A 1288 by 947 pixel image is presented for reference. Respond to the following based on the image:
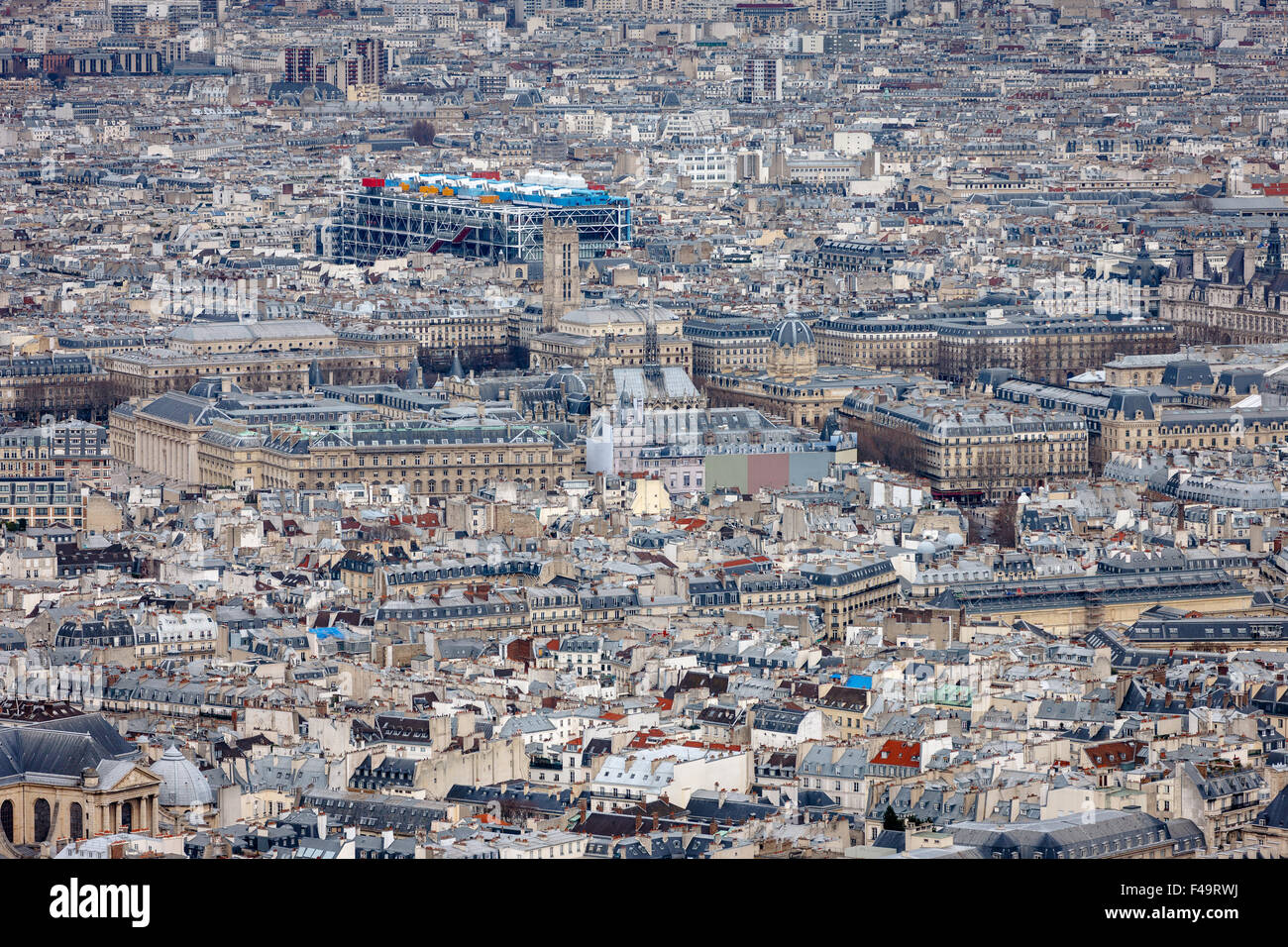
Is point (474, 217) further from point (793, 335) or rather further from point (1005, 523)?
point (1005, 523)

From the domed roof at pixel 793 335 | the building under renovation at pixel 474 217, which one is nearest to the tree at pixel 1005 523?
the domed roof at pixel 793 335

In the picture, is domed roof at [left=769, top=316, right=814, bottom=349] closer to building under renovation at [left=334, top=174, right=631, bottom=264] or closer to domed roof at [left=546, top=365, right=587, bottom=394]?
domed roof at [left=546, top=365, right=587, bottom=394]

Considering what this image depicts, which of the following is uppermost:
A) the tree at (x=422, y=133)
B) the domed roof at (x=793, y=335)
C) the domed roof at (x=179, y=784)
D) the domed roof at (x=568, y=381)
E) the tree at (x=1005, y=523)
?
the domed roof at (x=179, y=784)

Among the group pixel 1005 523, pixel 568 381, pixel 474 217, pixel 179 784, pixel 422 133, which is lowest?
pixel 422 133

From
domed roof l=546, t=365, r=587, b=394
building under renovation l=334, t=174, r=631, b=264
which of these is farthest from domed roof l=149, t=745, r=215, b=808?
building under renovation l=334, t=174, r=631, b=264

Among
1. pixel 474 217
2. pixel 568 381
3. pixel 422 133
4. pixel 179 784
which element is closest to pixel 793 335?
pixel 568 381

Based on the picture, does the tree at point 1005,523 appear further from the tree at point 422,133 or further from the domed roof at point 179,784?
the tree at point 422,133
